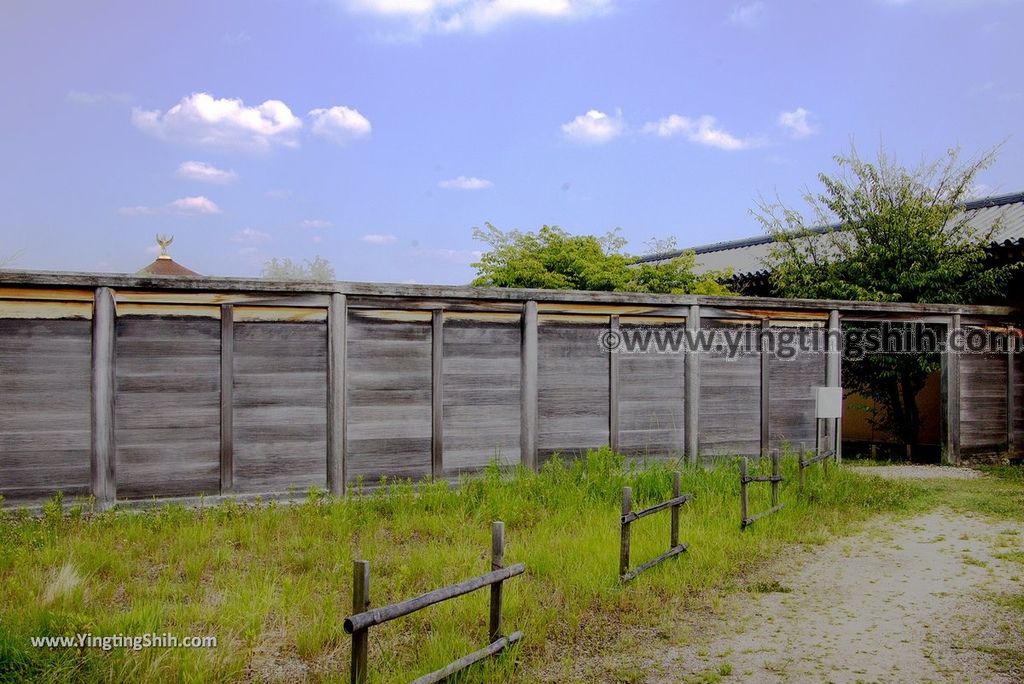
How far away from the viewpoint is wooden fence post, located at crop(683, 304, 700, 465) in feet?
35.4

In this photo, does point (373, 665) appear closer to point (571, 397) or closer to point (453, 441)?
point (453, 441)

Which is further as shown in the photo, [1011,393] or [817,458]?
[1011,393]

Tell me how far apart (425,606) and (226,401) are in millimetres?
5043

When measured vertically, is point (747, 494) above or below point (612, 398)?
below

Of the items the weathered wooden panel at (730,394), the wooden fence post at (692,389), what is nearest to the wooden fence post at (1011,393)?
the weathered wooden panel at (730,394)

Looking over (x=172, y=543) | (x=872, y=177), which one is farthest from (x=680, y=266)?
(x=172, y=543)

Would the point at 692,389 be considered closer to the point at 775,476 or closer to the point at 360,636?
the point at 775,476

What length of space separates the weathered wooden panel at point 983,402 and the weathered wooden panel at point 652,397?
625 centimetres

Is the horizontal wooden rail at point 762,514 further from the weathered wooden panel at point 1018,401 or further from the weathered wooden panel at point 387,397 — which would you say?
the weathered wooden panel at point 1018,401

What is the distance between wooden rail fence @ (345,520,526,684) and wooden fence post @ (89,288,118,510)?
16.1 feet

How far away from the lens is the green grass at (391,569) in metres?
4.65

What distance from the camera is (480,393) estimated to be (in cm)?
954

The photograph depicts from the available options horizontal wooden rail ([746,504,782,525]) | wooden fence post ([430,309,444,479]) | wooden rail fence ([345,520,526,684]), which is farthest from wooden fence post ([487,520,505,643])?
wooden fence post ([430,309,444,479])

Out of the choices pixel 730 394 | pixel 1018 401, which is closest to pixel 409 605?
pixel 730 394
